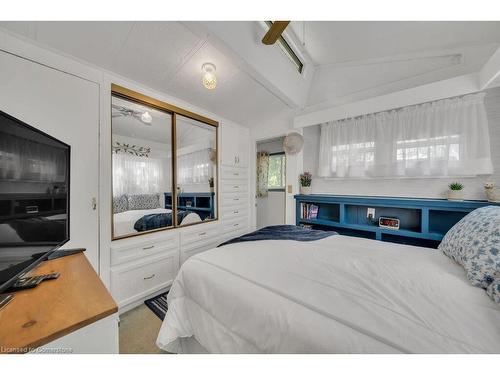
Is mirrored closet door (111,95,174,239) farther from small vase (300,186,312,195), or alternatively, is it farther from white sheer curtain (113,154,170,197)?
small vase (300,186,312,195)

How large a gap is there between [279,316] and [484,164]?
8.05 ft

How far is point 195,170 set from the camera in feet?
8.66

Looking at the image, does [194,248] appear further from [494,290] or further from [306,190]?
[494,290]

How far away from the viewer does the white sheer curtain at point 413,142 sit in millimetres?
1858

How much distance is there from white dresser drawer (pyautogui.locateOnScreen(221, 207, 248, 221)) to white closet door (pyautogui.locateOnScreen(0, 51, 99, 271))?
1.68 m

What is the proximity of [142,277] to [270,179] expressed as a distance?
2926 mm

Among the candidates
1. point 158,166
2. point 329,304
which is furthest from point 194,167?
point 329,304

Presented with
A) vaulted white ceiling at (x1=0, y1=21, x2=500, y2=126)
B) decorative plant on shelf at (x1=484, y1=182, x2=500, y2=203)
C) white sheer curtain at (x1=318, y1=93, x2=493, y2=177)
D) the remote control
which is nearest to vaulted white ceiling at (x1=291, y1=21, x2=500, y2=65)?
vaulted white ceiling at (x1=0, y1=21, x2=500, y2=126)

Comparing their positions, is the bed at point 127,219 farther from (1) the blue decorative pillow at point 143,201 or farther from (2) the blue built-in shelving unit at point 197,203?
(2) the blue built-in shelving unit at point 197,203

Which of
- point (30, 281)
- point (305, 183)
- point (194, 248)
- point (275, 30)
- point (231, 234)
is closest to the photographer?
point (30, 281)

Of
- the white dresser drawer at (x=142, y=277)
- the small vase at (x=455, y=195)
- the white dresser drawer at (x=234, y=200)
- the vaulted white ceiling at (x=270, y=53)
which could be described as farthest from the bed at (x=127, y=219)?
the small vase at (x=455, y=195)

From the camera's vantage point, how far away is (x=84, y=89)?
1.66 metres

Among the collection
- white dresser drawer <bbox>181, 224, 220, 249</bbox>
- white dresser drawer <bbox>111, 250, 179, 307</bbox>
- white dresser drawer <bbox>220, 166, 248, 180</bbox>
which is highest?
white dresser drawer <bbox>220, 166, 248, 180</bbox>

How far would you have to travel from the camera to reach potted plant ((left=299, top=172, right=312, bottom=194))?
2893mm
